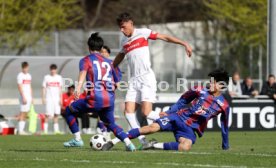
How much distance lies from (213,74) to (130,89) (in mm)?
2000

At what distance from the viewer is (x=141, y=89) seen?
16.6 metres

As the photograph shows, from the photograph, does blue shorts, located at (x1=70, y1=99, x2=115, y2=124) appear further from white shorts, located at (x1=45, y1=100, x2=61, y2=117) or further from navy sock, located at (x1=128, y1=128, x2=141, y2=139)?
white shorts, located at (x1=45, y1=100, x2=61, y2=117)

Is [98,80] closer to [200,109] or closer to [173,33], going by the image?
[200,109]

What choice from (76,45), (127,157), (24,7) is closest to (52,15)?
(24,7)

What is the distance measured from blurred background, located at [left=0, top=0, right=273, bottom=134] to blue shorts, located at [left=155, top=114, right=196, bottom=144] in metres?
21.5

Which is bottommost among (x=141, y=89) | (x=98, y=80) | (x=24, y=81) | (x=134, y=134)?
(x=134, y=134)

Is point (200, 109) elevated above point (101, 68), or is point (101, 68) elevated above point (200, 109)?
point (101, 68)

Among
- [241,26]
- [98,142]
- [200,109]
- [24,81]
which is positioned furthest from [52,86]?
[241,26]

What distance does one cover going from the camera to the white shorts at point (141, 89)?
16609 mm

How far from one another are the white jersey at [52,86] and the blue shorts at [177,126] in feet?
40.3

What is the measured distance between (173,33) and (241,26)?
496 centimetres

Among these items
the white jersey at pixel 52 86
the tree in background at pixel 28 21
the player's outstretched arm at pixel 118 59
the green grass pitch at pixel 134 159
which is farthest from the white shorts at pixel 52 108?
the green grass pitch at pixel 134 159

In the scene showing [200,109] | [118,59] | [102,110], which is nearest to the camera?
Result: [102,110]

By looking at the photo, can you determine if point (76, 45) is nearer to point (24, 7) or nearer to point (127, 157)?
point (24, 7)
